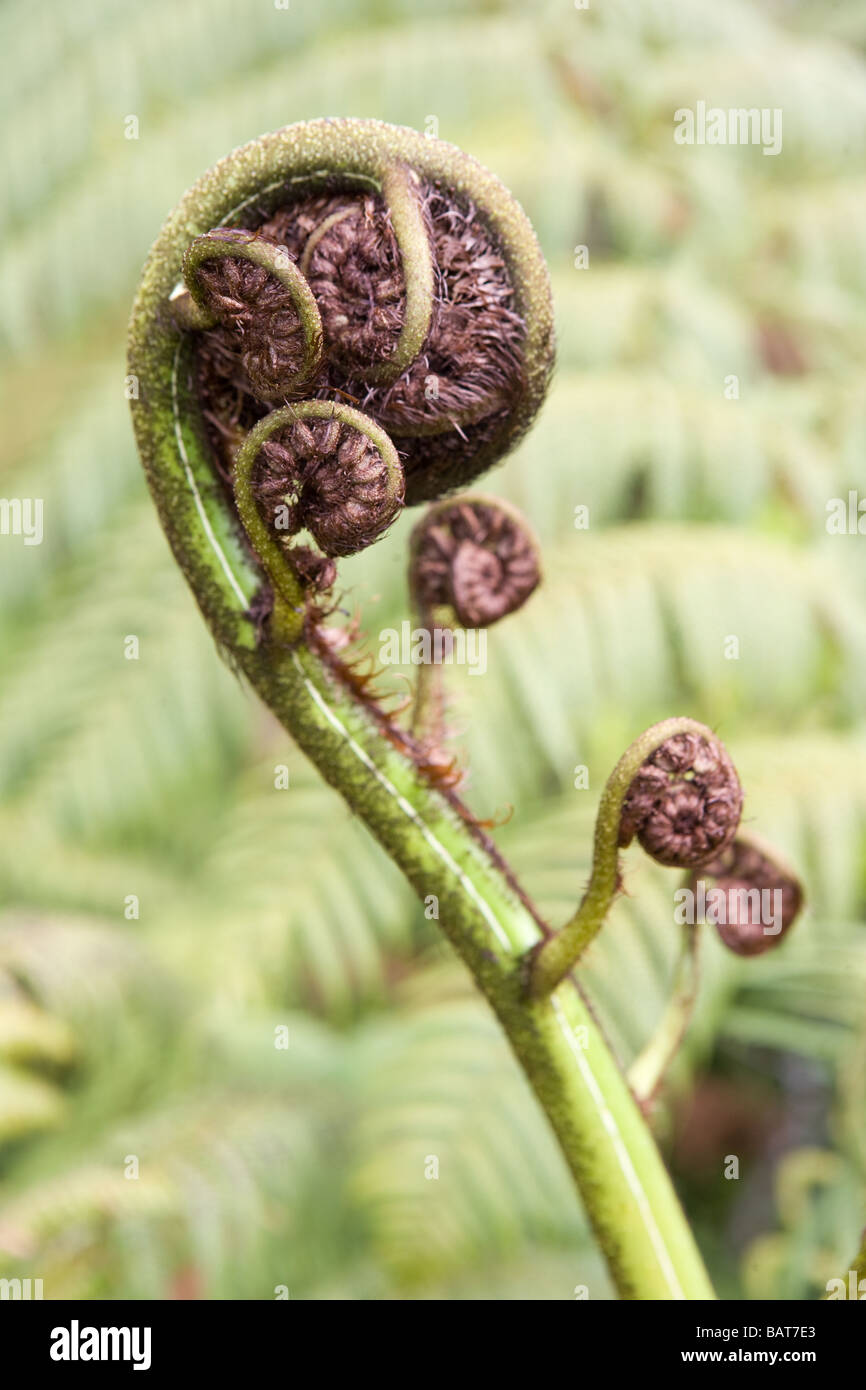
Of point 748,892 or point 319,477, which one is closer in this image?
point 319,477

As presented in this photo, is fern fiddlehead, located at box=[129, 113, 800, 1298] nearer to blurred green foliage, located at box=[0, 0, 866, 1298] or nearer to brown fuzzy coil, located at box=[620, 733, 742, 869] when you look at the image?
brown fuzzy coil, located at box=[620, 733, 742, 869]

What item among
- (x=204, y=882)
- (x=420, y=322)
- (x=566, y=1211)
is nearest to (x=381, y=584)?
(x=204, y=882)

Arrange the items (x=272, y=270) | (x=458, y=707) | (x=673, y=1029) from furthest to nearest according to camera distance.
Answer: (x=458, y=707), (x=673, y=1029), (x=272, y=270)

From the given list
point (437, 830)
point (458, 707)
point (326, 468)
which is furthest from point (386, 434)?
point (458, 707)

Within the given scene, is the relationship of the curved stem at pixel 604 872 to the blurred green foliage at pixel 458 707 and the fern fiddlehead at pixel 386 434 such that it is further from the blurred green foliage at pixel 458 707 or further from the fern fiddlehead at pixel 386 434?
the blurred green foliage at pixel 458 707

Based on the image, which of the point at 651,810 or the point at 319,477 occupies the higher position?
the point at 319,477

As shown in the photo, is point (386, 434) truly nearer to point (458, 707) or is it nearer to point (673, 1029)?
point (673, 1029)
